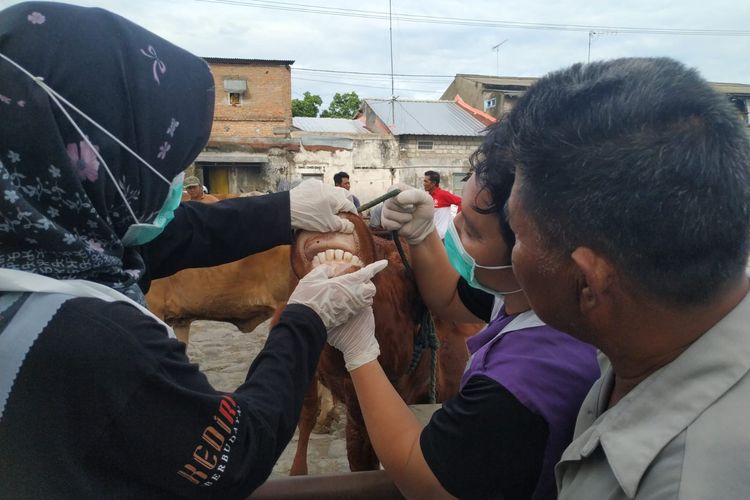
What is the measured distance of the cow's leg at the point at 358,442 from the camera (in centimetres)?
217

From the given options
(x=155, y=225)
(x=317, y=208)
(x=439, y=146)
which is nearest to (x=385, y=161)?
(x=439, y=146)

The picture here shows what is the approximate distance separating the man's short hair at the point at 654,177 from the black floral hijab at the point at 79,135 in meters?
0.81

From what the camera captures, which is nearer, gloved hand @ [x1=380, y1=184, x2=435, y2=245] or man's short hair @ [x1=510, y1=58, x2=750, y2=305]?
man's short hair @ [x1=510, y1=58, x2=750, y2=305]

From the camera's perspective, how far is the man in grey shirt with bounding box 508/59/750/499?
0.73m

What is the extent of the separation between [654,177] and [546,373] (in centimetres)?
53

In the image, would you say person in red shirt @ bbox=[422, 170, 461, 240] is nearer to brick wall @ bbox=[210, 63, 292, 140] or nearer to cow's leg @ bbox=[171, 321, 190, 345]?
cow's leg @ bbox=[171, 321, 190, 345]

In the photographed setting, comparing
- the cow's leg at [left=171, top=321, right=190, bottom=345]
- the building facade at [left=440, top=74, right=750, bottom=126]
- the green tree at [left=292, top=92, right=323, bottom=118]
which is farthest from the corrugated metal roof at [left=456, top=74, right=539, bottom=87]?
the cow's leg at [left=171, top=321, right=190, bottom=345]

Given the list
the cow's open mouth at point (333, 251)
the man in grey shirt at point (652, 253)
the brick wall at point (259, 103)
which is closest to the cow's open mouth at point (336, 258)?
the cow's open mouth at point (333, 251)

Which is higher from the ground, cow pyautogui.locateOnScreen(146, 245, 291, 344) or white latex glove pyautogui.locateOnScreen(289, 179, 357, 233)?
white latex glove pyautogui.locateOnScreen(289, 179, 357, 233)

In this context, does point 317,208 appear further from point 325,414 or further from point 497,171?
point 325,414

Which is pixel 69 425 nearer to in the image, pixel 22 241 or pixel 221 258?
pixel 22 241

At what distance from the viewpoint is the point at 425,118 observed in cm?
2223

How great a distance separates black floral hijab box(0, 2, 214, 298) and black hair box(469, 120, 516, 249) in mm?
726

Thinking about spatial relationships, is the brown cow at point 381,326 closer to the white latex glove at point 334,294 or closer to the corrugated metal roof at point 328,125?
the white latex glove at point 334,294
